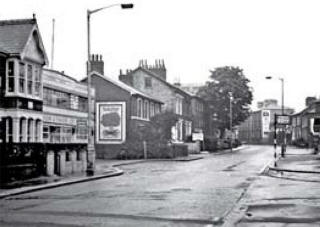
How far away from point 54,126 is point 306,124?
83.4 m

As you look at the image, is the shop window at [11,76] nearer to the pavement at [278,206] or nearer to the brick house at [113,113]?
the pavement at [278,206]

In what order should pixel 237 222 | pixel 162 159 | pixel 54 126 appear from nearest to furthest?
pixel 237 222
pixel 54 126
pixel 162 159

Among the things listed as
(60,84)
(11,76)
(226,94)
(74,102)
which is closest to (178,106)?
(226,94)

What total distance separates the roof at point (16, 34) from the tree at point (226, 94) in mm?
59965

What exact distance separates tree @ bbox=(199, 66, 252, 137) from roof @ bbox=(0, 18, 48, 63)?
5997 centimetres

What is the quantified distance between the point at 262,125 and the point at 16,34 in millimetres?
124435

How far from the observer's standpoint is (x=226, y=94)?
87.4m

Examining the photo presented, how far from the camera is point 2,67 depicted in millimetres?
26812

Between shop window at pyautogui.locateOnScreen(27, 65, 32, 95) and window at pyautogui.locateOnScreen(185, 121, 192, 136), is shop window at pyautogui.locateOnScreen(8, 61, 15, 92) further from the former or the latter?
window at pyautogui.locateOnScreen(185, 121, 192, 136)

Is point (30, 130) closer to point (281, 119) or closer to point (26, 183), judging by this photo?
point (26, 183)

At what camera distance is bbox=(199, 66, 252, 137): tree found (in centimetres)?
8700

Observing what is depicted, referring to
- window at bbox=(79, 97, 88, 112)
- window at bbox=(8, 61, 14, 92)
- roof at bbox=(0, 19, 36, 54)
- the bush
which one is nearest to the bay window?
window at bbox=(8, 61, 14, 92)

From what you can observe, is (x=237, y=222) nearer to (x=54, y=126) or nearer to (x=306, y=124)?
(x=54, y=126)

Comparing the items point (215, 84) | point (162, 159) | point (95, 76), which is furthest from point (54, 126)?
point (215, 84)
